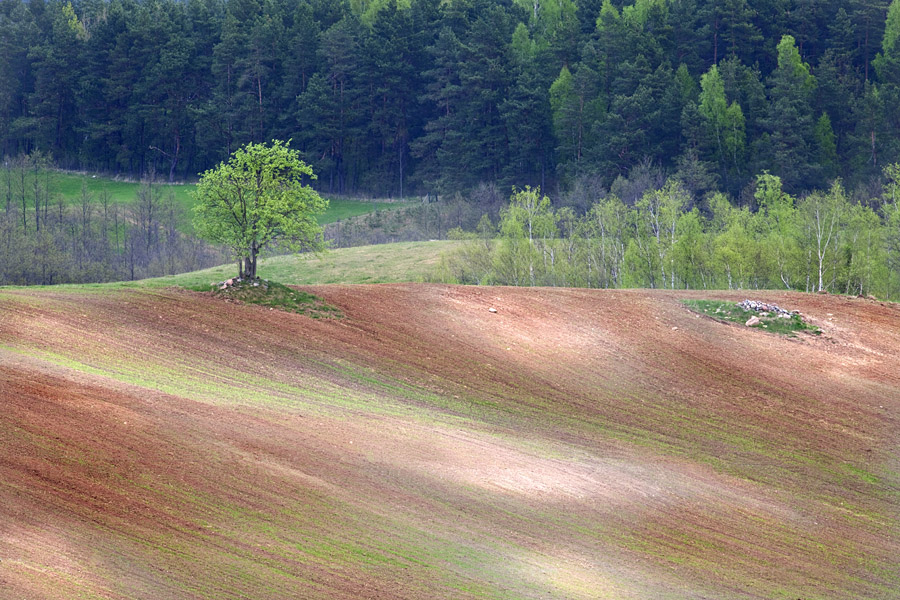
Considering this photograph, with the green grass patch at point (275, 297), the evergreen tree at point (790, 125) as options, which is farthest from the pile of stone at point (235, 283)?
the evergreen tree at point (790, 125)

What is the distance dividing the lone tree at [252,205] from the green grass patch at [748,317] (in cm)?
1593

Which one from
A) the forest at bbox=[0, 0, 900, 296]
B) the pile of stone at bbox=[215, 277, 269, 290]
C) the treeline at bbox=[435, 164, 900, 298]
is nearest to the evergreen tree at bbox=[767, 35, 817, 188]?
the forest at bbox=[0, 0, 900, 296]

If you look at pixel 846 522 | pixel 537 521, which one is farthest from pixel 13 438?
pixel 846 522

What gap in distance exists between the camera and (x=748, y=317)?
40.6 metres

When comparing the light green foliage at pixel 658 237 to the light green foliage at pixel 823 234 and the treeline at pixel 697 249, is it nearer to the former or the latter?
the treeline at pixel 697 249

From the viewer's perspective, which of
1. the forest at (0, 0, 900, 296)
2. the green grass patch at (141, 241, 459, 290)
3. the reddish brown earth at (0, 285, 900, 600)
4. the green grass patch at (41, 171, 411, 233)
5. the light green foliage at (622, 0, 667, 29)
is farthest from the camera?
the light green foliage at (622, 0, 667, 29)

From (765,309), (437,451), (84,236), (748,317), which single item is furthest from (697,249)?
(84,236)

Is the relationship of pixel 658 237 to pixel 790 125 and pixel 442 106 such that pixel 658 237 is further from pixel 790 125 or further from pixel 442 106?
pixel 442 106

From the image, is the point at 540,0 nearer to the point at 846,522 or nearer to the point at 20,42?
the point at 20,42

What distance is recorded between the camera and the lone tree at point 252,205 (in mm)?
37656

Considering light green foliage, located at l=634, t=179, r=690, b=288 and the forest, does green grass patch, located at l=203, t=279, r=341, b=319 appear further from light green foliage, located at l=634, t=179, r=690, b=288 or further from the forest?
the forest

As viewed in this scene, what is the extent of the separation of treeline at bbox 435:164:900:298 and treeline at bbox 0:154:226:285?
2832 centimetres

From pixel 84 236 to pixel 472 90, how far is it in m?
42.8

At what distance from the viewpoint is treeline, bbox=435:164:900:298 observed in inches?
2249
